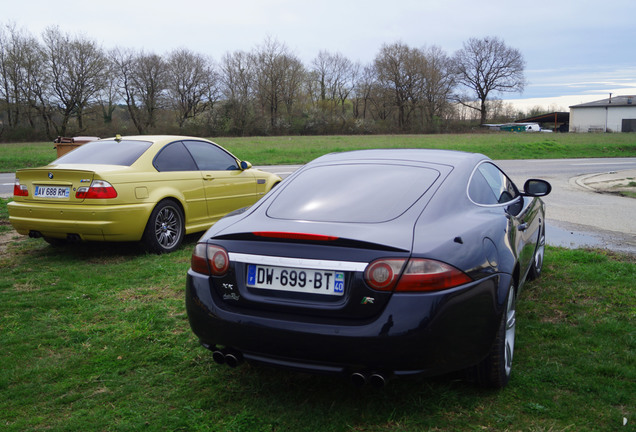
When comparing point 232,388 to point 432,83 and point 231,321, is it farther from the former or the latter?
point 432,83

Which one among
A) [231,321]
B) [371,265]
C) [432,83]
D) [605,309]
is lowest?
[605,309]

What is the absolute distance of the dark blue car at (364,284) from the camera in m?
2.70

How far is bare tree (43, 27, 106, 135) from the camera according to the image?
167 ft

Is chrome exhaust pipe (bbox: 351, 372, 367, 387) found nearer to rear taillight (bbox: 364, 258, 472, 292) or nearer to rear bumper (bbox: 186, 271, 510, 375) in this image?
rear bumper (bbox: 186, 271, 510, 375)

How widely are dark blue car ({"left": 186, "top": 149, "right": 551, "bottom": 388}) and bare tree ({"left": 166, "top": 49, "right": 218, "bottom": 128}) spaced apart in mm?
67965

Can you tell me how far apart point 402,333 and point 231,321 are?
36.4 inches

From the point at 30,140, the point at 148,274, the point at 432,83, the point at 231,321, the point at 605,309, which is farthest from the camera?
the point at 432,83

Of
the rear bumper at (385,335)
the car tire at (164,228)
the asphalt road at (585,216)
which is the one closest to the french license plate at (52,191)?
the car tire at (164,228)

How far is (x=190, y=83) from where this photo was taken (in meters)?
69.5

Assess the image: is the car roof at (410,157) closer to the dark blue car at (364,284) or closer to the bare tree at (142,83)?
the dark blue car at (364,284)

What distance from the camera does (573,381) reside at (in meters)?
3.43

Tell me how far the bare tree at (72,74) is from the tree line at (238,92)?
93 mm

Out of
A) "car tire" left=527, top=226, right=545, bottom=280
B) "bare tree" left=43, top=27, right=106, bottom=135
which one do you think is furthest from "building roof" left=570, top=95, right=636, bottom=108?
"car tire" left=527, top=226, right=545, bottom=280

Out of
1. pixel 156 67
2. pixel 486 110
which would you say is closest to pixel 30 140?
pixel 156 67
